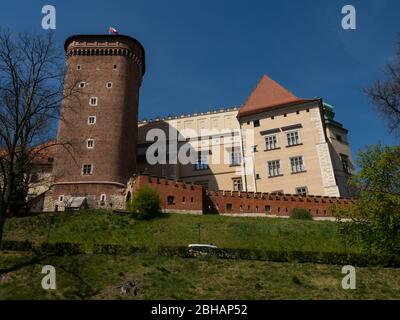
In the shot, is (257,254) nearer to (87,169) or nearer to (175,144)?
(87,169)

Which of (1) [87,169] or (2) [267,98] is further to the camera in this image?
(2) [267,98]

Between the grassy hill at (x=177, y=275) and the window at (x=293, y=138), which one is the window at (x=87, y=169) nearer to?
the grassy hill at (x=177, y=275)

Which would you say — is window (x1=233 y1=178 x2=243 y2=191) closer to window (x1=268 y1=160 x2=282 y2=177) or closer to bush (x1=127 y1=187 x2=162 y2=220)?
window (x1=268 y1=160 x2=282 y2=177)

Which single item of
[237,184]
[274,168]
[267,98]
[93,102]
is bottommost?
[237,184]

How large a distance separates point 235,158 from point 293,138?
7.57 metres

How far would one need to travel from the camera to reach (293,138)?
4909 cm

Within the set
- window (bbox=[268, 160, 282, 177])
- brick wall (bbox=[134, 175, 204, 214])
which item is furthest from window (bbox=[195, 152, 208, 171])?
brick wall (bbox=[134, 175, 204, 214])

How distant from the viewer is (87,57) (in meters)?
48.2

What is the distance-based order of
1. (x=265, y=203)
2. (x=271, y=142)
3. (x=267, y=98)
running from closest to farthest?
(x=265, y=203)
(x=271, y=142)
(x=267, y=98)

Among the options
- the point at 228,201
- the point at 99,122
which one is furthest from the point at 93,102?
the point at 228,201

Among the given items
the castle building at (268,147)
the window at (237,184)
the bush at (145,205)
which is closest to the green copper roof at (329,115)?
Result: the castle building at (268,147)
